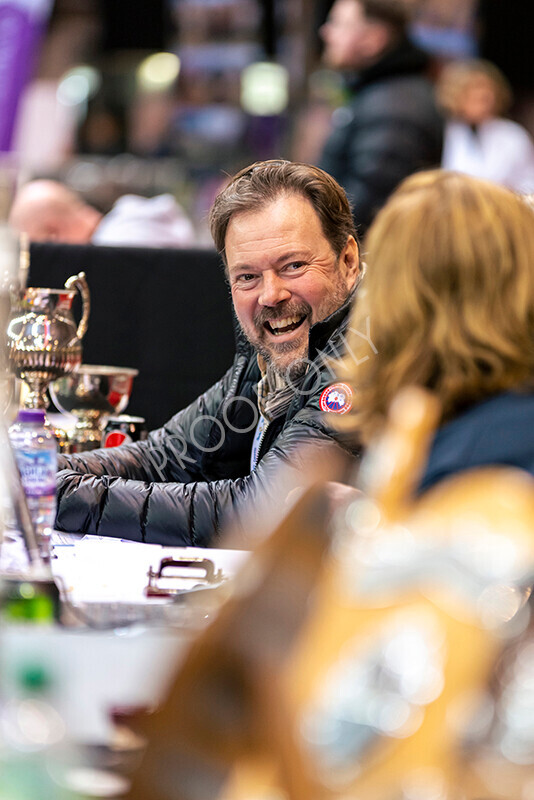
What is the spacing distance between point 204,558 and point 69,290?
1.35 metres

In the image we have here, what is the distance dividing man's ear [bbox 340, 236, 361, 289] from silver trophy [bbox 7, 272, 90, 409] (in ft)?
2.37

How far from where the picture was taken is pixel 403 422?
3.84 ft

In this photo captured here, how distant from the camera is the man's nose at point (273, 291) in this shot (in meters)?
2.73

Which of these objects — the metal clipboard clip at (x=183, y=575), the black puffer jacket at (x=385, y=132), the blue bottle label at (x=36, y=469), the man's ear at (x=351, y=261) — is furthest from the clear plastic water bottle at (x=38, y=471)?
the black puffer jacket at (x=385, y=132)

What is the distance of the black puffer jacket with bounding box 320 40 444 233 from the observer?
4328mm

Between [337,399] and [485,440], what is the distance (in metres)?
1.12

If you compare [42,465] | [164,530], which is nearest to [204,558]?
[42,465]

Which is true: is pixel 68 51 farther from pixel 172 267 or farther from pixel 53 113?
pixel 172 267

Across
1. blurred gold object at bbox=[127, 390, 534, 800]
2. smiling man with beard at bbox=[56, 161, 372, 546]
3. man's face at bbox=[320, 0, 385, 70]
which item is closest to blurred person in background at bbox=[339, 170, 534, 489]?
blurred gold object at bbox=[127, 390, 534, 800]

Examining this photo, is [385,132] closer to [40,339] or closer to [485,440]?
[40,339]

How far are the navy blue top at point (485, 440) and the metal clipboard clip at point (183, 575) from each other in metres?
0.56

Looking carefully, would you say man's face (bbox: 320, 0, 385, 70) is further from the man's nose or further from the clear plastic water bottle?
the clear plastic water bottle

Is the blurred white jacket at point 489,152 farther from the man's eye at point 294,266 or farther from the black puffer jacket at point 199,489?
the black puffer jacket at point 199,489

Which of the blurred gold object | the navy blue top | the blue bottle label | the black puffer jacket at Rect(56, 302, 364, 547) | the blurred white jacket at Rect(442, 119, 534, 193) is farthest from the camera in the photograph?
the blurred white jacket at Rect(442, 119, 534, 193)
